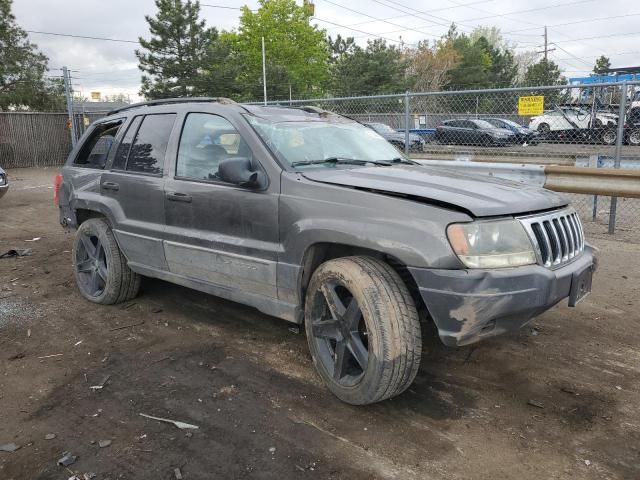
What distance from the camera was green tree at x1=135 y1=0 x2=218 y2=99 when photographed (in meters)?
36.4

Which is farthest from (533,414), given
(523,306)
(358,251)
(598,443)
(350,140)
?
(350,140)

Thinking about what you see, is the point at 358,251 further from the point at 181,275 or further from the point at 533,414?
the point at 181,275

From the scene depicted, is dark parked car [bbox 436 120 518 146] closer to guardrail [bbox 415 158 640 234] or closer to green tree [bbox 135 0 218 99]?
guardrail [bbox 415 158 640 234]

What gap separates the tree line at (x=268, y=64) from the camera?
94.7 feet

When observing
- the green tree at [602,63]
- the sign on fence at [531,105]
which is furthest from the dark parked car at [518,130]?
the green tree at [602,63]

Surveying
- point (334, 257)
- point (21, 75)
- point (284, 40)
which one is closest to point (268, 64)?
point (284, 40)

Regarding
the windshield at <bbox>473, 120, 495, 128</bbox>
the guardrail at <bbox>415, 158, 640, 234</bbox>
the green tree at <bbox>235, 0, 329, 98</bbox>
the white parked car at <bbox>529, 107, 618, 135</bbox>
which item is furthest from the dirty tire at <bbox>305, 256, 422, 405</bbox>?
the green tree at <bbox>235, 0, 329, 98</bbox>

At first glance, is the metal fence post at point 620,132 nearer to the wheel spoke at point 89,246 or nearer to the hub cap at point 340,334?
the hub cap at point 340,334

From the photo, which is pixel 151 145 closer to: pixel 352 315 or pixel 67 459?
pixel 352 315

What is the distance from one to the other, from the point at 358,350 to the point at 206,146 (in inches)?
75.5

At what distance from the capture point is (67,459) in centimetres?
270

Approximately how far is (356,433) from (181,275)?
2.00 m

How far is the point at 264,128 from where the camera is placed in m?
3.74

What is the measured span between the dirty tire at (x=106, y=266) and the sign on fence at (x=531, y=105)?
256 inches
